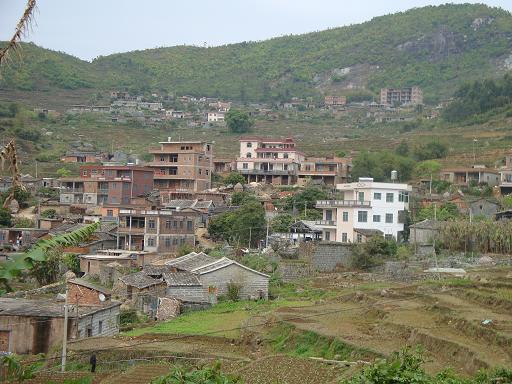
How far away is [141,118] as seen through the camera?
3297 inches

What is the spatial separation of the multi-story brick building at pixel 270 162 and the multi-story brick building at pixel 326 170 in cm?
66

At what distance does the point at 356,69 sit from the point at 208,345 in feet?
323

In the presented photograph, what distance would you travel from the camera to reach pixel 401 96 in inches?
4149

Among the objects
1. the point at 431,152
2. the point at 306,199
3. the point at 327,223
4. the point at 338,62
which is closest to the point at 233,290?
the point at 327,223

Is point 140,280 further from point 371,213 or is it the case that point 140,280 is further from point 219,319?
point 371,213

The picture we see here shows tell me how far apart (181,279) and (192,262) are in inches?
134

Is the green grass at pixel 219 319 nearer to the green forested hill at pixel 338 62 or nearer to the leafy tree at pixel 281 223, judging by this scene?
the leafy tree at pixel 281 223

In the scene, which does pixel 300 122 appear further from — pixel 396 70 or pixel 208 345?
pixel 208 345

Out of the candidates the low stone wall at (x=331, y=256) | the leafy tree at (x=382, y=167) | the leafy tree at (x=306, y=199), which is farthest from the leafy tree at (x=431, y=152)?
the low stone wall at (x=331, y=256)

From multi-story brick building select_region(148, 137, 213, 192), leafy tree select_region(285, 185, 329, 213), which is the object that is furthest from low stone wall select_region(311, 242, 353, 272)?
multi-story brick building select_region(148, 137, 213, 192)

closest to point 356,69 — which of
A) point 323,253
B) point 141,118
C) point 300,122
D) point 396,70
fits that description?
point 396,70

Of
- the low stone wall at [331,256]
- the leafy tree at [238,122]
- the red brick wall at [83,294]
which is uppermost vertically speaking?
the leafy tree at [238,122]

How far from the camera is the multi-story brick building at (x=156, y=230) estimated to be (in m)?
39.1

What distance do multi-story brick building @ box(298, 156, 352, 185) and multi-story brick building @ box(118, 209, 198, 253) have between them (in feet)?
51.5
